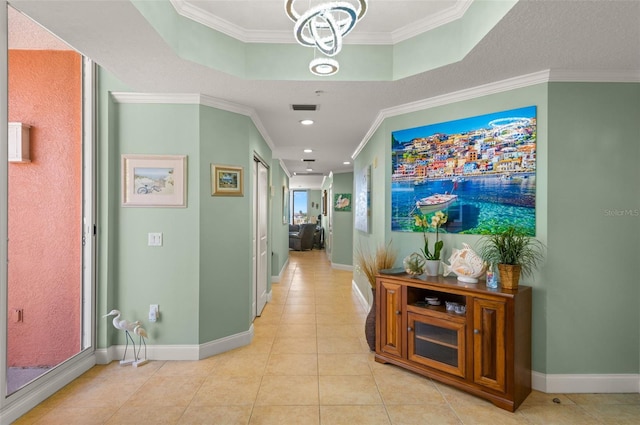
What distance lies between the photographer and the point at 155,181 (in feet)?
9.82

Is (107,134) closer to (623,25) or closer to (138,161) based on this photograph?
(138,161)

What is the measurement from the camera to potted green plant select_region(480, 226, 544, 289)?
233cm

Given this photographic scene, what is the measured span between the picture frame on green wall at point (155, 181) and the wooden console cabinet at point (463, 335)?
2138 mm

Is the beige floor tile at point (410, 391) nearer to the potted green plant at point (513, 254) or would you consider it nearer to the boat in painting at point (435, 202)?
the potted green plant at point (513, 254)

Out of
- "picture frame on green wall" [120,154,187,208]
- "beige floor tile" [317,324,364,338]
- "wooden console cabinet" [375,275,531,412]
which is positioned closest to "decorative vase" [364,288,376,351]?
"wooden console cabinet" [375,275,531,412]

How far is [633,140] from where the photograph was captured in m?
2.43

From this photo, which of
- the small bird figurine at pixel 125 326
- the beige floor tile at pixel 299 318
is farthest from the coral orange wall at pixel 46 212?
the beige floor tile at pixel 299 318

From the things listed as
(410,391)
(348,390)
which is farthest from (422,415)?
(348,390)

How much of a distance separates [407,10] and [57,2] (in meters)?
2.16

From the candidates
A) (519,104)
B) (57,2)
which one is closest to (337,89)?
(519,104)

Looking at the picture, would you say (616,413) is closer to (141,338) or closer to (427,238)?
(427,238)

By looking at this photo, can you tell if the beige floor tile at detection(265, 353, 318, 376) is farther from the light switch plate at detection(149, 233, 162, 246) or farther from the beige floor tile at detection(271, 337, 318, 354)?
the light switch plate at detection(149, 233, 162, 246)

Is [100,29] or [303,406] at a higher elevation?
[100,29]

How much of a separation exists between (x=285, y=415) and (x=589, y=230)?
8.86 feet
